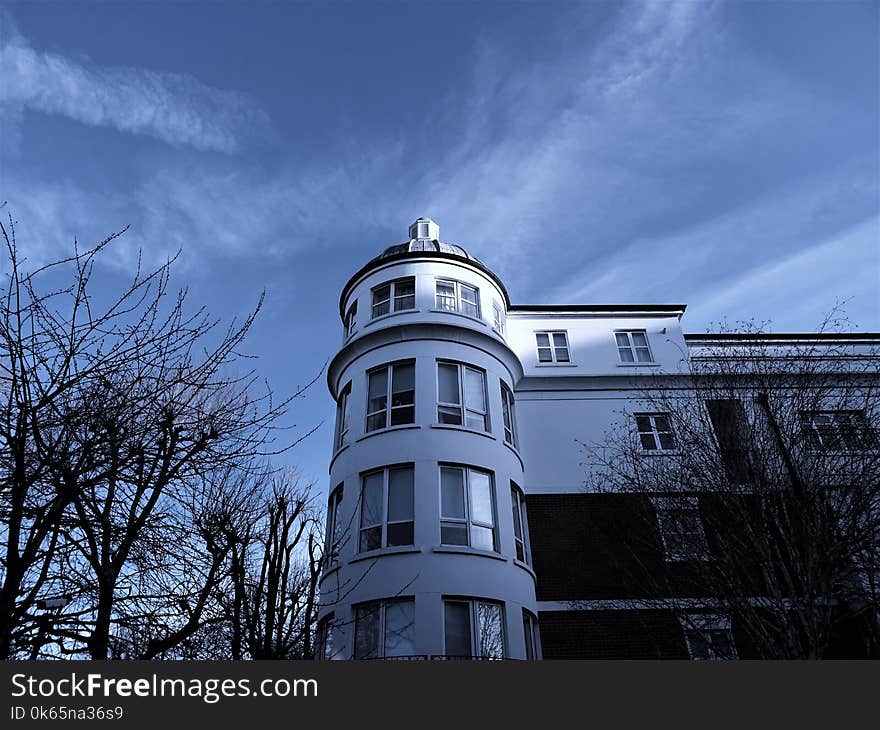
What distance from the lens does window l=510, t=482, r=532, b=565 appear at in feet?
50.8

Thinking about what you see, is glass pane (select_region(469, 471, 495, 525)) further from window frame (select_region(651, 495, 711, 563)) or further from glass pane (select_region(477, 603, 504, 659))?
window frame (select_region(651, 495, 711, 563))

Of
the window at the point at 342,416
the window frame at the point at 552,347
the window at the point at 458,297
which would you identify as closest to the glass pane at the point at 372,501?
the window at the point at 342,416

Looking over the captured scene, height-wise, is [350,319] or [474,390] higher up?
[350,319]

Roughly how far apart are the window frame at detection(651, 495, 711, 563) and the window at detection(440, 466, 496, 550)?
4.07 m

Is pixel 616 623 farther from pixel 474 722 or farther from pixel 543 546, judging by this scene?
pixel 474 722

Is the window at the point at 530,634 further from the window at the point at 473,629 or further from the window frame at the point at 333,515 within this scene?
the window frame at the point at 333,515

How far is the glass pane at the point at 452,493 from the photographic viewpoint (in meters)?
14.5

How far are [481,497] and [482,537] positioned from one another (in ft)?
3.50

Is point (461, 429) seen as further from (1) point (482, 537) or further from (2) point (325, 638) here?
(2) point (325, 638)

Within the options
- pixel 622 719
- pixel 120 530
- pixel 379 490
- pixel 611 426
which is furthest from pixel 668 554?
pixel 120 530

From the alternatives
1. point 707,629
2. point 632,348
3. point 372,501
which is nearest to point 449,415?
point 372,501

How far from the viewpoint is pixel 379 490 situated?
593 inches

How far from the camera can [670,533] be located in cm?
1391

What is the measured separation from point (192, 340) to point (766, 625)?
12.4 metres
